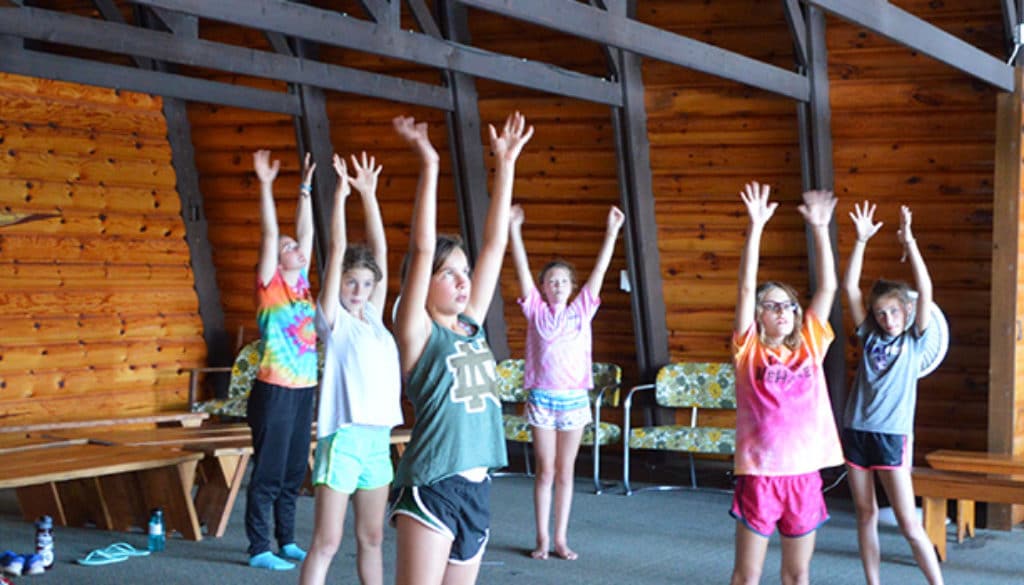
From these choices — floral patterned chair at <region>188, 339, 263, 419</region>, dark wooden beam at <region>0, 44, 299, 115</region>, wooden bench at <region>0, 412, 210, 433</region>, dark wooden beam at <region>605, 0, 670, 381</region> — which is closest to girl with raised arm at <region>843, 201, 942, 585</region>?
dark wooden beam at <region>605, 0, 670, 381</region>

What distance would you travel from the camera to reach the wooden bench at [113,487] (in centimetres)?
620

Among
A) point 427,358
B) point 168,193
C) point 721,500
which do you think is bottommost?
point 721,500

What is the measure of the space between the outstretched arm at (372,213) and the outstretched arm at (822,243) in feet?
4.67

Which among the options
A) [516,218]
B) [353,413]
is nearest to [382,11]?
[516,218]

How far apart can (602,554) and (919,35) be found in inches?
116

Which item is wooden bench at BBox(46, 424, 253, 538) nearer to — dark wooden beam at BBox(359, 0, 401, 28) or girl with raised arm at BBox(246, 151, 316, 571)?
girl with raised arm at BBox(246, 151, 316, 571)

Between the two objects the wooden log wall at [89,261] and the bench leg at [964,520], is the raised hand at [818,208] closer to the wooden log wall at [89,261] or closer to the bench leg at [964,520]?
the bench leg at [964,520]

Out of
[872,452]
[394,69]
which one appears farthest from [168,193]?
[872,452]

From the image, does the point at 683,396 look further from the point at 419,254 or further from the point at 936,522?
the point at 419,254

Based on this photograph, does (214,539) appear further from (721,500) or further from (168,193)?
(168,193)

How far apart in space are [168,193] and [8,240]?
1.32 meters

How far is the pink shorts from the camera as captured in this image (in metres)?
4.09

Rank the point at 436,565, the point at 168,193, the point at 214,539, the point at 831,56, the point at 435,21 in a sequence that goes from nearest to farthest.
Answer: the point at 436,565
the point at 214,539
the point at 831,56
the point at 435,21
the point at 168,193

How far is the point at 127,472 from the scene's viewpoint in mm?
6668
